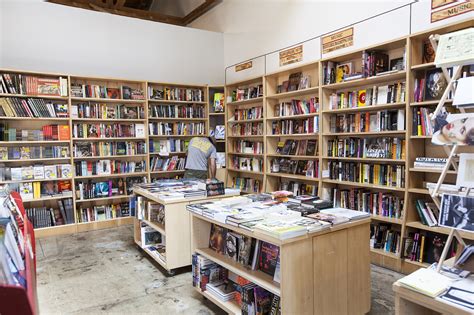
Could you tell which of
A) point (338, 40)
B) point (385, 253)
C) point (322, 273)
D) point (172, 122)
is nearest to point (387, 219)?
point (385, 253)

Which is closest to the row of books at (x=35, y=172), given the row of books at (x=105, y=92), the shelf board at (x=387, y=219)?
the row of books at (x=105, y=92)

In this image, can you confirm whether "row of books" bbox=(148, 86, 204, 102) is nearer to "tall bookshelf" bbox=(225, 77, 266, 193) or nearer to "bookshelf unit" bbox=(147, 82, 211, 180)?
"bookshelf unit" bbox=(147, 82, 211, 180)

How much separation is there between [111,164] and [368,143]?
4.24 metres

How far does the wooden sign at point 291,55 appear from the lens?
17.0 feet

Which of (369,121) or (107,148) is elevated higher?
(369,121)

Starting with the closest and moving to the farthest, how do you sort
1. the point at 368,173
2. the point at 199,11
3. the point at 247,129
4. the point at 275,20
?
the point at 368,173
the point at 275,20
the point at 247,129
the point at 199,11

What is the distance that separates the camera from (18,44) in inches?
205

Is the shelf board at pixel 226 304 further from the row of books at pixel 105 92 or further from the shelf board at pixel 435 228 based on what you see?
the row of books at pixel 105 92

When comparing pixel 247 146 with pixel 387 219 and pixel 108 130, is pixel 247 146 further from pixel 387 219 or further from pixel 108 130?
pixel 387 219

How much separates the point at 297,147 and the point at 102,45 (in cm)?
393

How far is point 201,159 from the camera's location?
4934 mm

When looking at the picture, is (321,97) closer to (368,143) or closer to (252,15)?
(368,143)

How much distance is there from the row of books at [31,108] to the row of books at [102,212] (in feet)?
5.35

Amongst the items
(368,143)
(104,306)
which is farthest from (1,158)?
(368,143)
